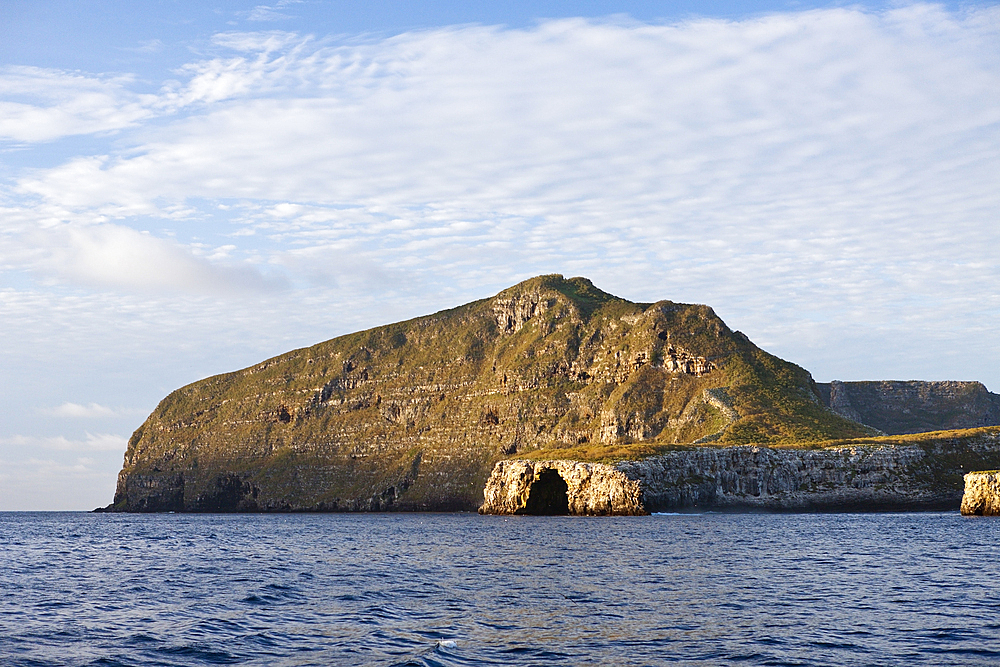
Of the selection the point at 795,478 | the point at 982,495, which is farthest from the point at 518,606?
the point at 795,478

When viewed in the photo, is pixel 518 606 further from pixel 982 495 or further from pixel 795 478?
pixel 795 478

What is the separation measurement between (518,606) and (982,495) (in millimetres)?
126679

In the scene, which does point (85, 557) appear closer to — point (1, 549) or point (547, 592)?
point (1, 549)

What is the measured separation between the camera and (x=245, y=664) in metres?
33.3

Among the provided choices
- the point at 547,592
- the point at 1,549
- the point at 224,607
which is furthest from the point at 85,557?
the point at 547,592

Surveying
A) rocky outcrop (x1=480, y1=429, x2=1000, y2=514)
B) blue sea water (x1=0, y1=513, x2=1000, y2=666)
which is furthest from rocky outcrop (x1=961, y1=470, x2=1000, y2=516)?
blue sea water (x1=0, y1=513, x2=1000, y2=666)

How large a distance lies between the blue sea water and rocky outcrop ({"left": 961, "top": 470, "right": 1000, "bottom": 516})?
69.5 meters

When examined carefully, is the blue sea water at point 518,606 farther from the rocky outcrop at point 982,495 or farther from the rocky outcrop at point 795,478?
the rocky outcrop at point 795,478

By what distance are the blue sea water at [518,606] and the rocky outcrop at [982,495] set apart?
228ft

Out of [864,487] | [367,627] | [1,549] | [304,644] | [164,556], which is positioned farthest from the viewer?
[864,487]

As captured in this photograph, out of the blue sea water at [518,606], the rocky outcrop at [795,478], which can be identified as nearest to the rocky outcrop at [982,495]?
the rocky outcrop at [795,478]

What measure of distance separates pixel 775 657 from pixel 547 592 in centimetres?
2106

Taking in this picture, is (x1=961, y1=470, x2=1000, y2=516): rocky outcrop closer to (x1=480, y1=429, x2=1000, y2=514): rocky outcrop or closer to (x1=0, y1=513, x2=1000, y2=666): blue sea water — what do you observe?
(x1=480, y1=429, x2=1000, y2=514): rocky outcrop

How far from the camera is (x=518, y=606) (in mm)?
46562
